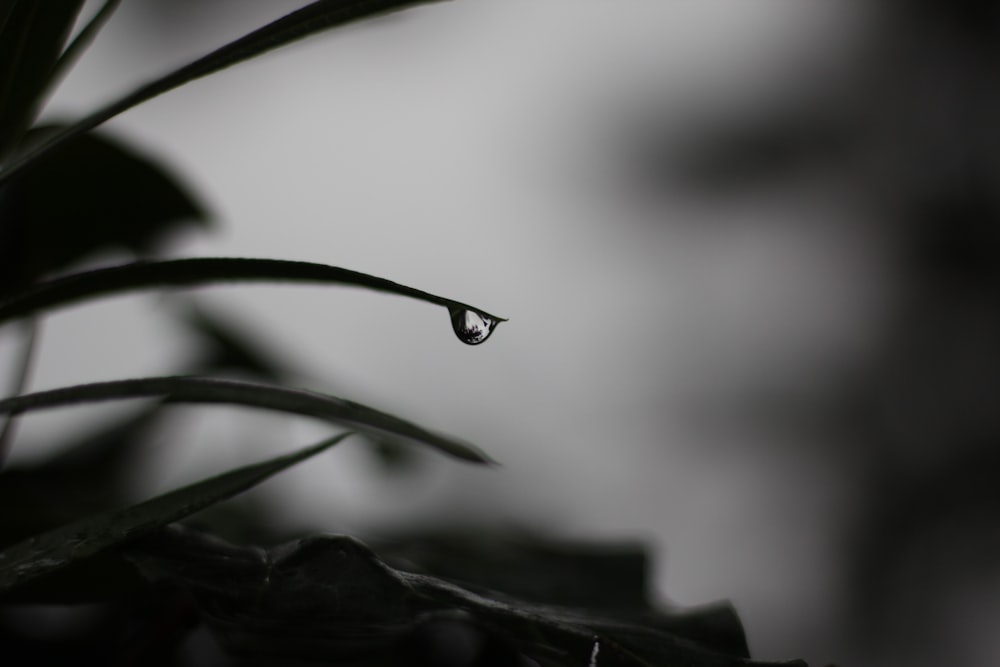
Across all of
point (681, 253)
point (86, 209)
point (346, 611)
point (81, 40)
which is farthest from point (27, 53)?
point (681, 253)

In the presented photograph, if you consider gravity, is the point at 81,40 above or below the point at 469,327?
above

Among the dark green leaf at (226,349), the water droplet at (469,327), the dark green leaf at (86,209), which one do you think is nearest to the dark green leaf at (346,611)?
the water droplet at (469,327)

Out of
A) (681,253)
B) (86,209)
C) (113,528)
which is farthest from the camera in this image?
(681,253)

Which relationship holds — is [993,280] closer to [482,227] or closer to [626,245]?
[626,245]

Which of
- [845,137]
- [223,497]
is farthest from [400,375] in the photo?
[223,497]

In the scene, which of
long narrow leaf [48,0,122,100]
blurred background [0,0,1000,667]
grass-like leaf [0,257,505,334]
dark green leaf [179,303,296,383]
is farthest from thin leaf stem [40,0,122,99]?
blurred background [0,0,1000,667]

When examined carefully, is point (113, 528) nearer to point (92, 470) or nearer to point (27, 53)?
point (27, 53)
